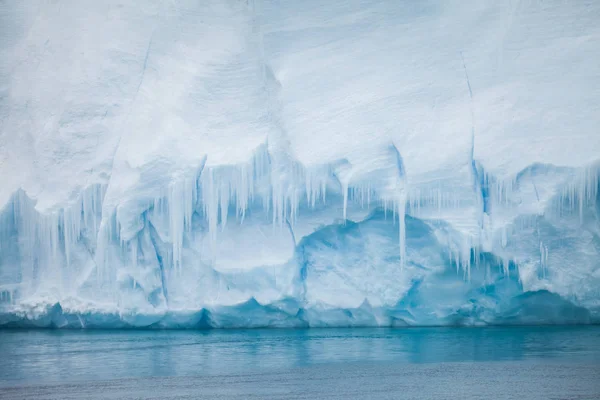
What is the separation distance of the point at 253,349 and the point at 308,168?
4645 millimetres

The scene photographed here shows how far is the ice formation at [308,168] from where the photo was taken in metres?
16.9

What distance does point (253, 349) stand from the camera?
49.6 ft

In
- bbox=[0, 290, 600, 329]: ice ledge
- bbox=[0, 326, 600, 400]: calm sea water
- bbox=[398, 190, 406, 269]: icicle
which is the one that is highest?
bbox=[398, 190, 406, 269]: icicle

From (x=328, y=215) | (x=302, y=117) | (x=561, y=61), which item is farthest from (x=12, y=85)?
(x=561, y=61)

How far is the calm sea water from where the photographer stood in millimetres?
10719

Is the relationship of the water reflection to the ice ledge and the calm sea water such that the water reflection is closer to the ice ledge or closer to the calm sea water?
the calm sea water

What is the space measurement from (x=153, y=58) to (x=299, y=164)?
4813 millimetres

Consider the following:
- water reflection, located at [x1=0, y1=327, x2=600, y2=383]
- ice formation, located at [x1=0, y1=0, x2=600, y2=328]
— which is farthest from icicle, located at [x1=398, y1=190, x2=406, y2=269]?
water reflection, located at [x1=0, y1=327, x2=600, y2=383]

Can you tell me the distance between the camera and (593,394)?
10055 mm

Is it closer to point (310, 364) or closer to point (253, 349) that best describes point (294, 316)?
point (253, 349)

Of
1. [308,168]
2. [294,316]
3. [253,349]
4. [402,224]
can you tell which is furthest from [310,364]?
[308,168]

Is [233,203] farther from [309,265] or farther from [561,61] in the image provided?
[561,61]

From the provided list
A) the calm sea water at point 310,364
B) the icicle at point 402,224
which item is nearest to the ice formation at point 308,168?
the icicle at point 402,224

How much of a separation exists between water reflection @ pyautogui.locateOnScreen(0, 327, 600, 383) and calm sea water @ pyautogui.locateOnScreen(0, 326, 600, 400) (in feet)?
0.06
